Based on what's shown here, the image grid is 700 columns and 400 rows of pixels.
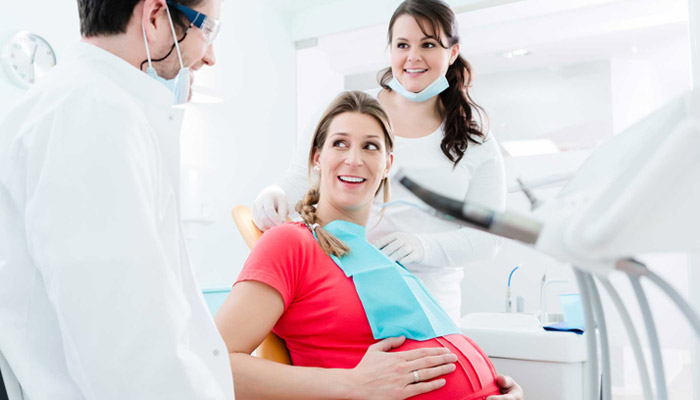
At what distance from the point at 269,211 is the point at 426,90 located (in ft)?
1.95

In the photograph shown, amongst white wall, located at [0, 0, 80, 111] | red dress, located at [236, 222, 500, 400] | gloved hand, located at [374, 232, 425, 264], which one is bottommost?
red dress, located at [236, 222, 500, 400]

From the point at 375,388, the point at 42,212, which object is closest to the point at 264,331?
the point at 375,388

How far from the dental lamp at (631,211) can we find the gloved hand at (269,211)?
1.00 meters

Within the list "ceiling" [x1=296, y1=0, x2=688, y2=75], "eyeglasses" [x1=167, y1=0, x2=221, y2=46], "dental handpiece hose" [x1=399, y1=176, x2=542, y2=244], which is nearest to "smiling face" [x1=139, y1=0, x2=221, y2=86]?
"eyeglasses" [x1=167, y1=0, x2=221, y2=46]

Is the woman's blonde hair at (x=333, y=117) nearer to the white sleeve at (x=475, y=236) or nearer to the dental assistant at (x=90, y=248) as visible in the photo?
the white sleeve at (x=475, y=236)

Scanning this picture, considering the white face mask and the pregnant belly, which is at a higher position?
the white face mask

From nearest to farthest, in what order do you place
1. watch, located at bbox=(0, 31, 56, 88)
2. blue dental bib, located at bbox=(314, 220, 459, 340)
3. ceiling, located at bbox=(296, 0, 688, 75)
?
blue dental bib, located at bbox=(314, 220, 459, 340), watch, located at bbox=(0, 31, 56, 88), ceiling, located at bbox=(296, 0, 688, 75)

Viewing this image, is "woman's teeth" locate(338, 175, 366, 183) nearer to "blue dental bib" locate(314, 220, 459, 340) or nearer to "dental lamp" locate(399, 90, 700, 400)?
"blue dental bib" locate(314, 220, 459, 340)

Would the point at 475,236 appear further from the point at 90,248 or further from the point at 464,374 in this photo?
the point at 90,248

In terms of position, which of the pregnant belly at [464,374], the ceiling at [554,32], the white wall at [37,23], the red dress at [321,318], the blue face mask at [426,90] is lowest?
the pregnant belly at [464,374]

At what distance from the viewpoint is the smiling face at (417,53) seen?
1616mm

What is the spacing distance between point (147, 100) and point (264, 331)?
0.52 metres

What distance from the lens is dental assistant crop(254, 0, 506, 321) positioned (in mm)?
1589

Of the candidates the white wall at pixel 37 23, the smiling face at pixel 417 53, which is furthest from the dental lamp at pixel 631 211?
the white wall at pixel 37 23
